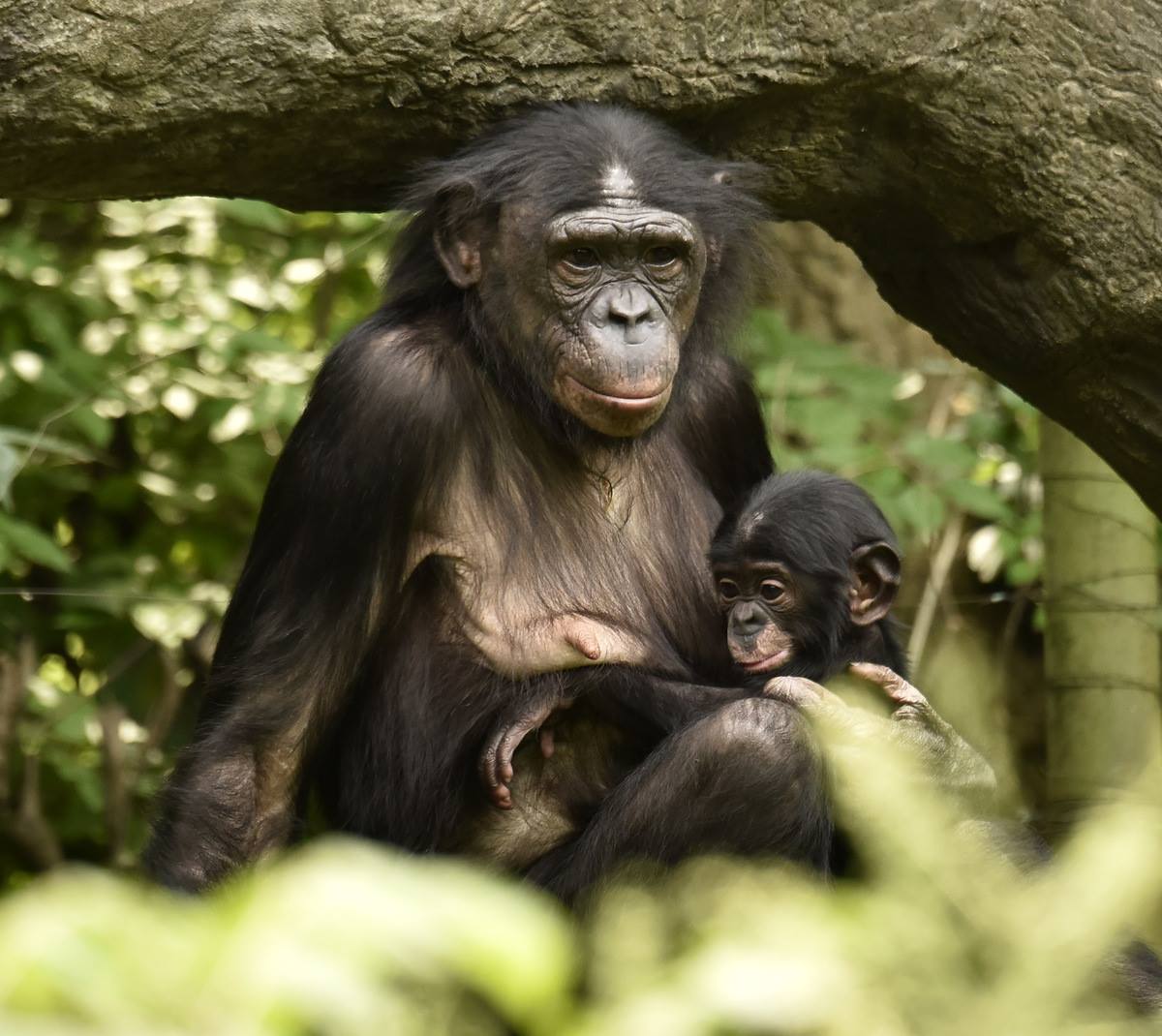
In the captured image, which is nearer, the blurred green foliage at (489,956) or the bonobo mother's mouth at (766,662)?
the blurred green foliage at (489,956)

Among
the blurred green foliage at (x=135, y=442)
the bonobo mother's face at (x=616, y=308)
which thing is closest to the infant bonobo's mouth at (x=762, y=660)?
the bonobo mother's face at (x=616, y=308)

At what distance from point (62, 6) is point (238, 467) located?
3.01 m

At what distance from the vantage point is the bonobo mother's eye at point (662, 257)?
4.30 m

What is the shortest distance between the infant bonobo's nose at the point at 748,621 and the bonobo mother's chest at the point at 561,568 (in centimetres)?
15

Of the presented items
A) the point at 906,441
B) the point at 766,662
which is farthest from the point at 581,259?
the point at 906,441

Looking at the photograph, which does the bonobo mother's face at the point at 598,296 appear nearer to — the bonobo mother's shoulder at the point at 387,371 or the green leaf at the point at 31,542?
the bonobo mother's shoulder at the point at 387,371

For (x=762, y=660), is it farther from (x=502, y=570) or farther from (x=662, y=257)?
(x=662, y=257)

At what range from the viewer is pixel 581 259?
4.25 meters

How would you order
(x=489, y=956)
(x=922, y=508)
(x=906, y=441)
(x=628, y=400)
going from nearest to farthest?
1. (x=489, y=956)
2. (x=628, y=400)
3. (x=922, y=508)
4. (x=906, y=441)

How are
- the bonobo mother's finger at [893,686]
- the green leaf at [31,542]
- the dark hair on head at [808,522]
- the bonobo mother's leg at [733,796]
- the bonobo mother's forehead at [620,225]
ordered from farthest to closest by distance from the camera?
the green leaf at [31,542] → the dark hair on head at [808,522] → the bonobo mother's finger at [893,686] → the bonobo mother's forehead at [620,225] → the bonobo mother's leg at [733,796]

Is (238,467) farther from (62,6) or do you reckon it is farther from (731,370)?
(62,6)

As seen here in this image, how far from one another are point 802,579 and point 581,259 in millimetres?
1021

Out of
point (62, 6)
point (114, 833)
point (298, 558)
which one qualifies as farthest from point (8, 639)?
point (62, 6)

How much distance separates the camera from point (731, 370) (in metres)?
5.10
